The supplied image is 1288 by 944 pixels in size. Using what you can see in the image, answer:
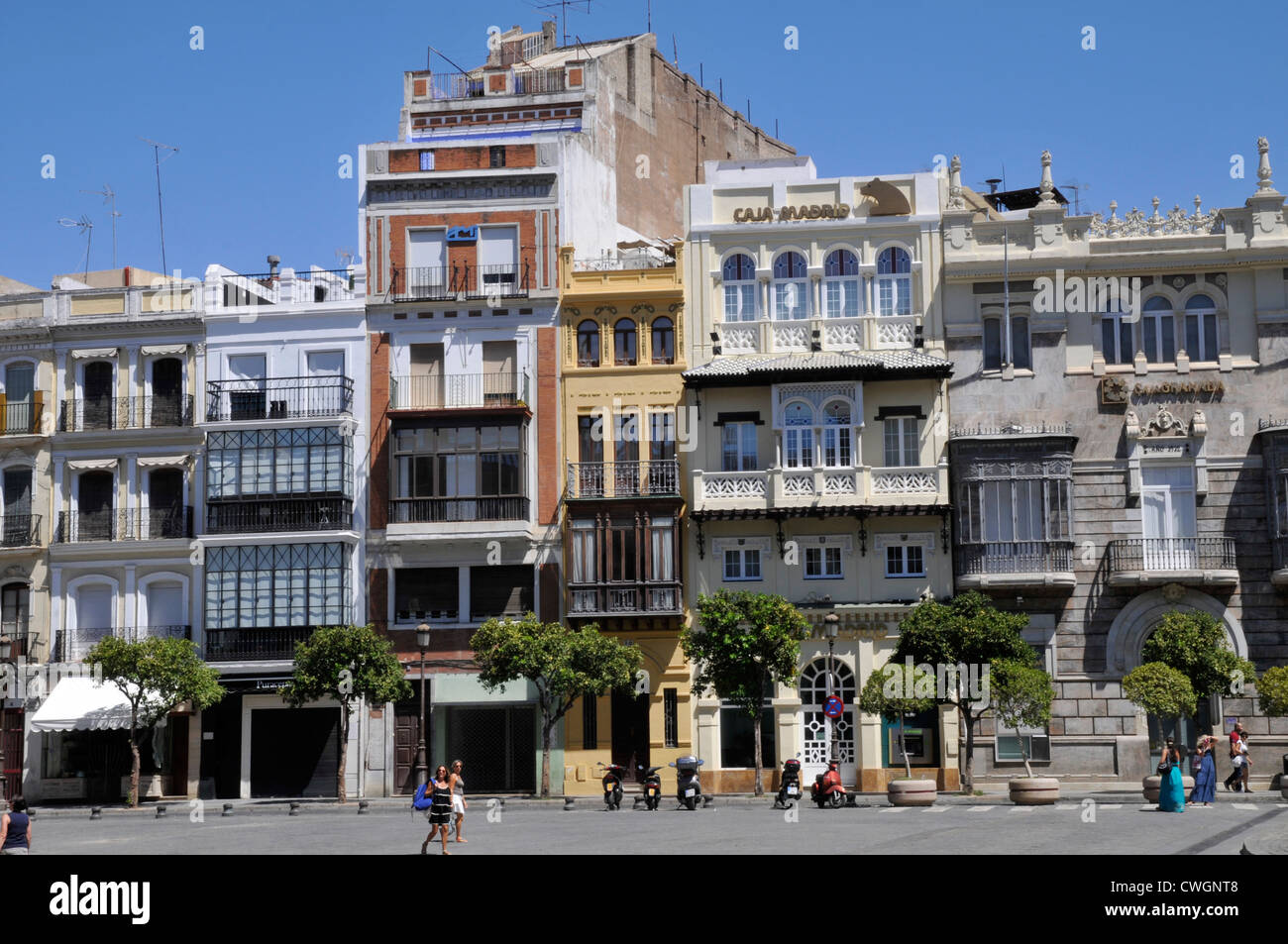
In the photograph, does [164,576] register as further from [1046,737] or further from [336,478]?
[1046,737]

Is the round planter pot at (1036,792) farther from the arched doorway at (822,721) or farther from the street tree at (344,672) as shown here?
the street tree at (344,672)

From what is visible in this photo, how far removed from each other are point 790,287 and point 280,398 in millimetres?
15428

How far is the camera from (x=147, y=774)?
52062mm

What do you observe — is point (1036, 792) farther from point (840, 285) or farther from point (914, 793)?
point (840, 285)

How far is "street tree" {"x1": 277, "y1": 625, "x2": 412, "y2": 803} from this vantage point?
155ft

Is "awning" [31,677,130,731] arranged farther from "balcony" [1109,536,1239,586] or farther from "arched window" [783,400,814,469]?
"balcony" [1109,536,1239,586]

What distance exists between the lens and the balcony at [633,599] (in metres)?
50.0

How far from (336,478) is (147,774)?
33.7 ft

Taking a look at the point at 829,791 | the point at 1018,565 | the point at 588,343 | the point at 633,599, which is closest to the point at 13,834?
the point at 829,791

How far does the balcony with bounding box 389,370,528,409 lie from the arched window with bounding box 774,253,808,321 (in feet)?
25.6

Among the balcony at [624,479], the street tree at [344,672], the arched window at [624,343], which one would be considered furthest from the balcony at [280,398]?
the arched window at [624,343]

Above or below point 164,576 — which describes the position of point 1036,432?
above

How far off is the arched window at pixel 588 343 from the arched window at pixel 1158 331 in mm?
15596
